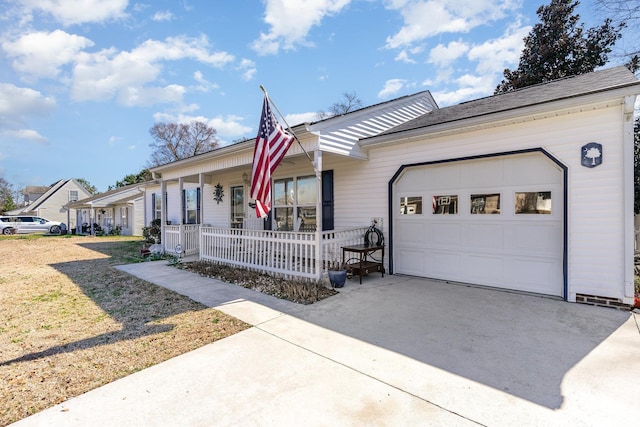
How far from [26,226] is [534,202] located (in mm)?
31648

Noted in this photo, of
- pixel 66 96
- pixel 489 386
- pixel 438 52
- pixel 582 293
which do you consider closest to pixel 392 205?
pixel 582 293

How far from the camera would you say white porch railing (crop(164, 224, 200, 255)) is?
31.7ft

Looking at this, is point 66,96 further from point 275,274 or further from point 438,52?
point 438,52

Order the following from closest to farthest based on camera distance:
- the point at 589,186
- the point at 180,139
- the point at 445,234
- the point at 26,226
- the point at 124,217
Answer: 1. the point at 589,186
2. the point at 445,234
3. the point at 26,226
4. the point at 124,217
5. the point at 180,139

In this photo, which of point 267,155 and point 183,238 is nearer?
point 267,155

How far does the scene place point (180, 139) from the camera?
110 feet

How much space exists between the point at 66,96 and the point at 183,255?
12.9 m

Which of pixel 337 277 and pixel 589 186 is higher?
pixel 589 186

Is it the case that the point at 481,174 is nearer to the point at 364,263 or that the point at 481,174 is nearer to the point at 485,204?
the point at 485,204

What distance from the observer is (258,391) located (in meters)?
2.43

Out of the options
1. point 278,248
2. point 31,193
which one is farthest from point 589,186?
point 31,193

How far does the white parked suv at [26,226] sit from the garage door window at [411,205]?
27.4 meters

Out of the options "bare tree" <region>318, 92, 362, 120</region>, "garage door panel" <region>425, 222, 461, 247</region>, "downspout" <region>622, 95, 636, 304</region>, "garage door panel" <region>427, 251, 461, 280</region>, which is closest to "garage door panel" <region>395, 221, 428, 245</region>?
"garage door panel" <region>425, 222, 461, 247</region>

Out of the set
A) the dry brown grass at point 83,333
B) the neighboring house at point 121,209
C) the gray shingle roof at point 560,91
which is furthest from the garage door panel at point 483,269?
the neighboring house at point 121,209
